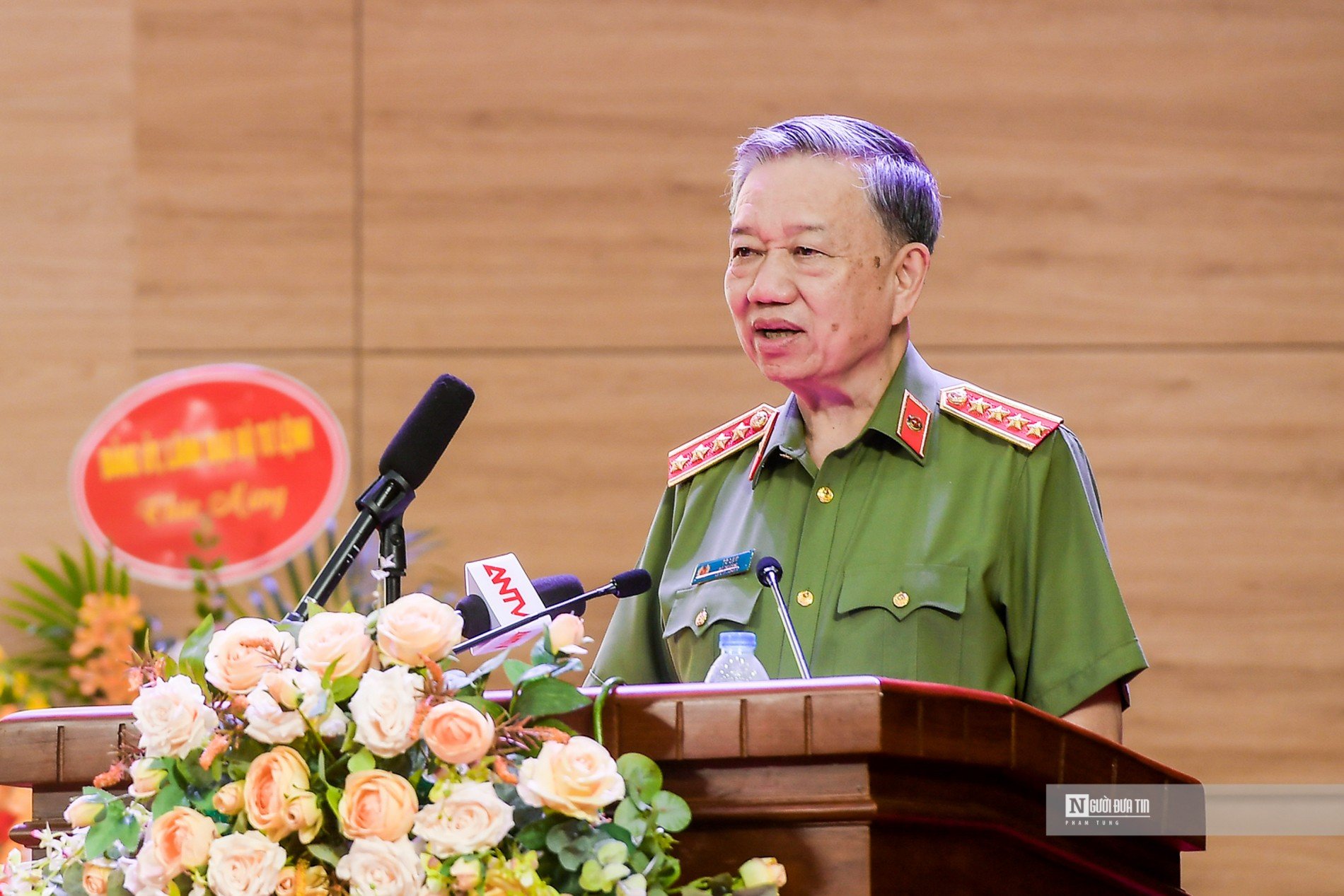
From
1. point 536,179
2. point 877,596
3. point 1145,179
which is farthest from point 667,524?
point 1145,179

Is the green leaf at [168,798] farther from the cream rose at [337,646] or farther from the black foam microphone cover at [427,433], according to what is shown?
the black foam microphone cover at [427,433]

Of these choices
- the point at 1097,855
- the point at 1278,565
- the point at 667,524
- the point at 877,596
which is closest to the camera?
the point at 1097,855

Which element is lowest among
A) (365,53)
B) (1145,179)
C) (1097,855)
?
(1097,855)

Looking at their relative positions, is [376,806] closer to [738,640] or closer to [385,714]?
[385,714]

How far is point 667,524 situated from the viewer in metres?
2.07

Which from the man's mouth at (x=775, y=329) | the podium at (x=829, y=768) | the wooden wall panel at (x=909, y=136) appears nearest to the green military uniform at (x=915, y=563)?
the man's mouth at (x=775, y=329)

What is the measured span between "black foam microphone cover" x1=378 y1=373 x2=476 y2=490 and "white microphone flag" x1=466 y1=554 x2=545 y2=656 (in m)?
0.10

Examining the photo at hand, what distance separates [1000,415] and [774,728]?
0.88 metres

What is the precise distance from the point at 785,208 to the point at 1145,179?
2237 millimetres

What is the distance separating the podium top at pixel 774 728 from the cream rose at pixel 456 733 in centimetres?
8

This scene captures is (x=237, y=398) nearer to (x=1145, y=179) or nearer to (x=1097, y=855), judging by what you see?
(x=1145, y=179)

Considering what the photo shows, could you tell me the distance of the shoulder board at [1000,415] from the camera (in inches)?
72.0

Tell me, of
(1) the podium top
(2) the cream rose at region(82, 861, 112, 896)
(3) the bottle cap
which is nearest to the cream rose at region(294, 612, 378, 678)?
(1) the podium top

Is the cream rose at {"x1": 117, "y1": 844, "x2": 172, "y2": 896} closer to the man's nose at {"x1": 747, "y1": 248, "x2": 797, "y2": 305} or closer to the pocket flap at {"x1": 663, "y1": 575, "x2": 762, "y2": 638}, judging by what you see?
the pocket flap at {"x1": 663, "y1": 575, "x2": 762, "y2": 638}
